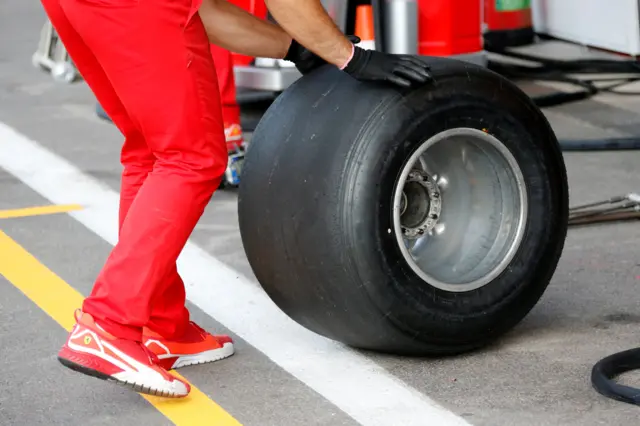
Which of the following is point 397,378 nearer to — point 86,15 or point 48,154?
point 86,15

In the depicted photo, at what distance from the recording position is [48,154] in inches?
269

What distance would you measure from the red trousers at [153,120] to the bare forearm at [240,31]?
236 mm

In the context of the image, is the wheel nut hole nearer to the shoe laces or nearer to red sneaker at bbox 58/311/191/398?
the shoe laces

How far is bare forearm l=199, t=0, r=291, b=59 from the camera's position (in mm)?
3830

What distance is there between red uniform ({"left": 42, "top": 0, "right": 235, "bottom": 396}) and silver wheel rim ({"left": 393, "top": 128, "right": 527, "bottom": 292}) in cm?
72

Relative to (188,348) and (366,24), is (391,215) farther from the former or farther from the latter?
(366,24)

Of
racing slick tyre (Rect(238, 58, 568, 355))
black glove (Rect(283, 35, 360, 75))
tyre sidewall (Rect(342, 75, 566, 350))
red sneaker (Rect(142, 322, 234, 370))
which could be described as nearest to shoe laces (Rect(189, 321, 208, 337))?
red sneaker (Rect(142, 322, 234, 370))

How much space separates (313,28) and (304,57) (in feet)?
1.32

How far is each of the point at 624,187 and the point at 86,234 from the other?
2.53m

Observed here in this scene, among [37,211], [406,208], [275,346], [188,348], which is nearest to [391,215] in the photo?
[406,208]

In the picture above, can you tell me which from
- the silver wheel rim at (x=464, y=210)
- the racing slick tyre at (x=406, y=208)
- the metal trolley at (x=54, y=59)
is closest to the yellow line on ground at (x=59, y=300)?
the racing slick tyre at (x=406, y=208)

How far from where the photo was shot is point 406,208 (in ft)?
13.3

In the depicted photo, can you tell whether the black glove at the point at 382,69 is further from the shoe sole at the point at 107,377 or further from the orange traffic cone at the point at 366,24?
the orange traffic cone at the point at 366,24

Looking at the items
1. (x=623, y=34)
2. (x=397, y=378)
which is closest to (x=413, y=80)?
(x=397, y=378)
